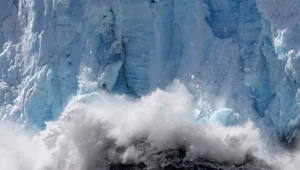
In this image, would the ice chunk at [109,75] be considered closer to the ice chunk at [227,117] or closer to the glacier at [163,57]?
the glacier at [163,57]

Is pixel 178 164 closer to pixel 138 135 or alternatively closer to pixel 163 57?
pixel 138 135

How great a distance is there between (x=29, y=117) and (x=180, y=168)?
193 inches

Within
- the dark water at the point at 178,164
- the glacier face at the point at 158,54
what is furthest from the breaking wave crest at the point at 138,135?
the glacier face at the point at 158,54

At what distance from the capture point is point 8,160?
14570mm

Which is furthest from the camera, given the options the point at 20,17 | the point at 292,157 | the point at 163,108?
the point at 20,17

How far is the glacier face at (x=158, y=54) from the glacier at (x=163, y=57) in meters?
0.02

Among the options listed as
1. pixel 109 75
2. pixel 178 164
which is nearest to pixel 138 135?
pixel 178 164

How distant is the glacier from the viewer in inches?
473

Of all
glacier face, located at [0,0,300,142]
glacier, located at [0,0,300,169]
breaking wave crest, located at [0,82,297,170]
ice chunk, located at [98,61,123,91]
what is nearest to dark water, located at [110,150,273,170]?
breaking wave crest, located at [0,82,297,170]

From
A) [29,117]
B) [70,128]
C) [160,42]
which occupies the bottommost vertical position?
[70,128]

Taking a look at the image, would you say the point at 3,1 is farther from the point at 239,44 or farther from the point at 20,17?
the point at 239,44

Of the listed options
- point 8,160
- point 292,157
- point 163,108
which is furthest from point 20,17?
point 292,157

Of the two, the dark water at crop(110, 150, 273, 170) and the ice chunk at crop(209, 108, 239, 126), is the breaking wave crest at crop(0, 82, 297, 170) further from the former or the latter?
the ice chunk at crop(209, 108, 239, 126)

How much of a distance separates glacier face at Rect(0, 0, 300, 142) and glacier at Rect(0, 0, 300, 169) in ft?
0.08
